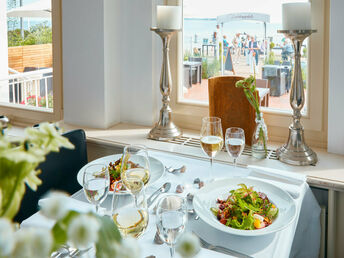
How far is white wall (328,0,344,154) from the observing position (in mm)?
1526

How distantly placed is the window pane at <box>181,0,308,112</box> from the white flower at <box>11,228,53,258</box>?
1605mm

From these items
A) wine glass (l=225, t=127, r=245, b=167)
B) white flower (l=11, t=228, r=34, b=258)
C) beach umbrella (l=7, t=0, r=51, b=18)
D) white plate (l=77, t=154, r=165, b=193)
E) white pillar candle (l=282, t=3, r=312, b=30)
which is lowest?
white plate (l=77, t=154, r=165, b=193)

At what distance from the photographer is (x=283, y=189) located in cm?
123

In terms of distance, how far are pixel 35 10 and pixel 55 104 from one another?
1.91 feet

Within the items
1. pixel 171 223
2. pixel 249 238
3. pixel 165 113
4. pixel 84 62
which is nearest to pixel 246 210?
pixel 249 238

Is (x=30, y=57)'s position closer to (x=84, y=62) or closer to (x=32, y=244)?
(x=84, y=62)

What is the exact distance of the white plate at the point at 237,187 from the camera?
3.19 feet

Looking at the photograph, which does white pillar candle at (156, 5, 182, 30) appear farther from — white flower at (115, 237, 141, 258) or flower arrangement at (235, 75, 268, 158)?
white flower at (115, 237, 141, 258)

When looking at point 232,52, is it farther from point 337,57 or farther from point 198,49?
point 337,57

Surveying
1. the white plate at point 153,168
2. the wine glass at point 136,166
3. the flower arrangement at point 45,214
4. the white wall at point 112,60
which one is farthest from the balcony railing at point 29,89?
the flower arrangement at point 45,214

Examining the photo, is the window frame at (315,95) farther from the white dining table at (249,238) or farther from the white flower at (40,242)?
the white flower at (40,242)

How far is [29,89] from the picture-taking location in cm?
244

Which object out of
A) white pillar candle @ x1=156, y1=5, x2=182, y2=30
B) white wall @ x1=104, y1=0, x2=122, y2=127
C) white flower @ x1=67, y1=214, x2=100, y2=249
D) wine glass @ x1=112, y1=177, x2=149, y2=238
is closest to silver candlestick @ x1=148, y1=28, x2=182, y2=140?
white pillar candle @ x1=156, y1=5, x2=182, y2=30

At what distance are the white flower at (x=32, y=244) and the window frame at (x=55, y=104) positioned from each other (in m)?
2.02
